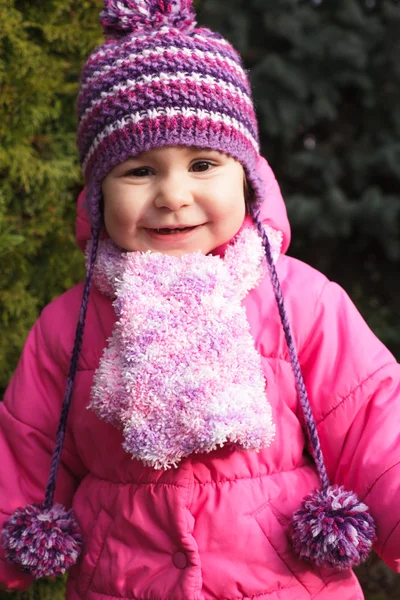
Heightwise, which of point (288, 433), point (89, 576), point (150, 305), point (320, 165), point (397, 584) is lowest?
point (397, 584)

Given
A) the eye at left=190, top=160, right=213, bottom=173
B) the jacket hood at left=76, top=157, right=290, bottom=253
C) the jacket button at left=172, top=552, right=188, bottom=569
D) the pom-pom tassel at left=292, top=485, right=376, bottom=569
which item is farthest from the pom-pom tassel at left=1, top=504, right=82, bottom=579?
the eye at left=190, top=160, right=213, bottom=173

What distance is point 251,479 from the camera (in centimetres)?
180

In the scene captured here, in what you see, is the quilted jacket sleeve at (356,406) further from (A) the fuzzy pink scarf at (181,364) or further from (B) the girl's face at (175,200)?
(B) the girl's face at (175,200)

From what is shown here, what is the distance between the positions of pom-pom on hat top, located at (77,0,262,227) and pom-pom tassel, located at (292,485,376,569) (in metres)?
0.80

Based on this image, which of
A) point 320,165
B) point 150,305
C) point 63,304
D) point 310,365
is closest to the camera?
point 150,305

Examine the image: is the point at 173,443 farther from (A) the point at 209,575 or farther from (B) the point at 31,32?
(B) the point at 31,32

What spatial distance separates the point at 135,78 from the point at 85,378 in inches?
29.9

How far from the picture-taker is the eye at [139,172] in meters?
1.87

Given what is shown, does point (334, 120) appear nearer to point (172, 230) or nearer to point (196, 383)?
point (172, 230)

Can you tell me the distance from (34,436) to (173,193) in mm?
769

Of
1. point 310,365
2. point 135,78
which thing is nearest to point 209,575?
point 310,365

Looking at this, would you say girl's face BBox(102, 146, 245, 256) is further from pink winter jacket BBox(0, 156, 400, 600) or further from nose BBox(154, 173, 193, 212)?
pink winter jacket BBox(0, 156, 400, 600)

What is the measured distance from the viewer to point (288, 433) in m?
1.86

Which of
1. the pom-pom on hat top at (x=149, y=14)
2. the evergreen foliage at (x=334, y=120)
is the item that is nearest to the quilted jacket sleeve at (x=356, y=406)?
the pom-pom on hat top at (x=149, y=14)
